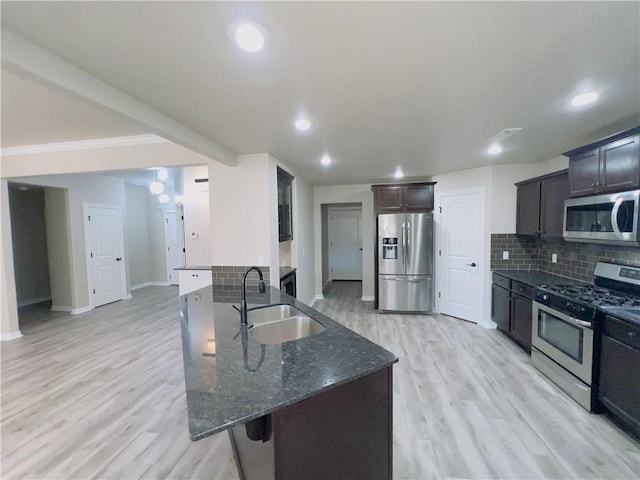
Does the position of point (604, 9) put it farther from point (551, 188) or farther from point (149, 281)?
point (149, 281)

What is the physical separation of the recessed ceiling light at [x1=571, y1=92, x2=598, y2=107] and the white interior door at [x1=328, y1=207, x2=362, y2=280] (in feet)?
19.4

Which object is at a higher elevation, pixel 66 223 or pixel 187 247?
pixel 66 223

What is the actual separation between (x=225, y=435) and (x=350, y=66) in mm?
2634

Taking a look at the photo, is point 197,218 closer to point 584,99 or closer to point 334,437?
point 334,437

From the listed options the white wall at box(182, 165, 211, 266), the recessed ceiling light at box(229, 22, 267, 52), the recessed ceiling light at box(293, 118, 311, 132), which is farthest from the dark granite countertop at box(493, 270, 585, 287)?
the white wall at box(182, 165, 211, 266)

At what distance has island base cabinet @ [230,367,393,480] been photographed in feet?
3.82

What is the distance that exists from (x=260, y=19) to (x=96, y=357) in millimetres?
4008

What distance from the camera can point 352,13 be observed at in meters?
1.19

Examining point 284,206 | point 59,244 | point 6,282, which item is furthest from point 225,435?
point 59,244

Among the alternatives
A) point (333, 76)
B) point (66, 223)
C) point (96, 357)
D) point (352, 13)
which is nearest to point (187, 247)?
point (66, 223)

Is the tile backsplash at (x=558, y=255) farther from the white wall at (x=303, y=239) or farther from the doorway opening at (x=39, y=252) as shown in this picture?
the doorway opening at (x=39, y=252)

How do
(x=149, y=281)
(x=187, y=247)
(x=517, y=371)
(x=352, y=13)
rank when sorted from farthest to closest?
1. (x=149, y=281)
2. (x=187, y=247)
3. (x=517, y=371)
4. (x=352, y=13)

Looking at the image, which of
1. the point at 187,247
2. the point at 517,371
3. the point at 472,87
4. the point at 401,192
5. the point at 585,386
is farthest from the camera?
the point at 187,247

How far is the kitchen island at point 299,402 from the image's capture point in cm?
108
